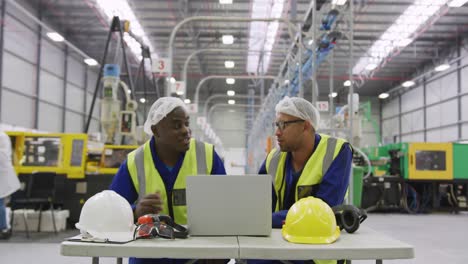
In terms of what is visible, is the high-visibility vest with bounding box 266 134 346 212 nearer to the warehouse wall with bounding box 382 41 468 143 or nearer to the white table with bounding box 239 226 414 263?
the white table with bounding box 239 226 414 263

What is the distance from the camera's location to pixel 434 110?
1859 centimetres

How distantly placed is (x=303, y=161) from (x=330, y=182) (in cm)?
28

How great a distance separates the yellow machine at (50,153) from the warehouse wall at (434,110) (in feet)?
46.2

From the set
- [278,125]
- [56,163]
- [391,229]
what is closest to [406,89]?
[391,229]

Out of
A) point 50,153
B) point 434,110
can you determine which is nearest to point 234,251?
point 50,153

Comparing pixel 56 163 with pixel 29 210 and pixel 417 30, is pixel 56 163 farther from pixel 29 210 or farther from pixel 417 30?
pixel 417 30

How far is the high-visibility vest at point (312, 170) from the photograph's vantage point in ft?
7.65

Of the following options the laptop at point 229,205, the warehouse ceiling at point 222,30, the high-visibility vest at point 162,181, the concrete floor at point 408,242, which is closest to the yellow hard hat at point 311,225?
the laptop at point 229,205

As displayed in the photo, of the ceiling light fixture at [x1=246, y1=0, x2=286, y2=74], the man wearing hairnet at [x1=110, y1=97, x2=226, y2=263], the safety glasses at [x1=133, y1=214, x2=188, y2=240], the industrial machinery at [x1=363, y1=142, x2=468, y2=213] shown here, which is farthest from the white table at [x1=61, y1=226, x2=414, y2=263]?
the industrial machinery at [x1=363, y1=142, x2=468, y2=213]

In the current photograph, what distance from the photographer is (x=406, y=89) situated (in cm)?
2172

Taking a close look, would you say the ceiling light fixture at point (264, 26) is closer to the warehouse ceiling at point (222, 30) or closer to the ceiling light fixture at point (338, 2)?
the warehouse ceiling at point (222, 30)

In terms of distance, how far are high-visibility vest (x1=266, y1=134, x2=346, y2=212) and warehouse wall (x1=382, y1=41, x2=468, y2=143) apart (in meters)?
15.0

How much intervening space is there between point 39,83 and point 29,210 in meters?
10.1

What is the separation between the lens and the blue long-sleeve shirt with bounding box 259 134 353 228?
2.23 m
